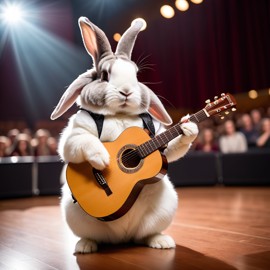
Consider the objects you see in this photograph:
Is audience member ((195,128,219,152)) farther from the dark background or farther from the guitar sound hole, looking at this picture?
the guitar sound hole

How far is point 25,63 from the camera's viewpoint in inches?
389

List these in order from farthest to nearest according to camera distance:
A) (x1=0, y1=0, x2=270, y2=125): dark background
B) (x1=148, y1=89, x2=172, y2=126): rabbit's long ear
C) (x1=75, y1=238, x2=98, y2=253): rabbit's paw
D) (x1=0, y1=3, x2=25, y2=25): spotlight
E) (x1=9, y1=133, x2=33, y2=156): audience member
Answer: (x1=0, y1=3, x2=25, y2=25): spotlight, (x1=0, y1=0, x2=270, y2=125): dark background, (x1=9, y1=133, x2=33, y2=156): audience member, (x1=148, y1=89, x2=172, y2=126): rabbit's long ear, (x1=75, y1=238, x2=98, y2=253): rabbit's paw

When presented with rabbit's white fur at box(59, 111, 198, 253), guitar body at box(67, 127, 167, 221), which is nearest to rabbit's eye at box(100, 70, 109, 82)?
rabbit's white fur at box(59, 111, 198, 253)

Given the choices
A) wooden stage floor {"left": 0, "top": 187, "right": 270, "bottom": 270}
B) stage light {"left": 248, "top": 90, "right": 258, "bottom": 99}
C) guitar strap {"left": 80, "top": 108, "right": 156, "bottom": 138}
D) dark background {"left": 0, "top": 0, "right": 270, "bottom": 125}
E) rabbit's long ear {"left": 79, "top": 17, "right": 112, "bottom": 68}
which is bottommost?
wooden stage floor {"left": 0, "top": 187, "right": 270, "bottom": 270}

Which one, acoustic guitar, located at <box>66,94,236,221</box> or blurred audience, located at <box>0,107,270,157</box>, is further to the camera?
blurred audience, located at <box>0,107,270,157</box>

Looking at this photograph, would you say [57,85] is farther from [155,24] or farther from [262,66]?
[262,66]

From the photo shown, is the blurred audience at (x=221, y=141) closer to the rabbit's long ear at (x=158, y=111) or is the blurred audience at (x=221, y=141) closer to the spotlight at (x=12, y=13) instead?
the spotlight at (x=12, y=13)

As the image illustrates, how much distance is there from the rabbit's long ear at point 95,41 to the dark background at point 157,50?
18.9ft

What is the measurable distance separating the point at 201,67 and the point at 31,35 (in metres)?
4.32

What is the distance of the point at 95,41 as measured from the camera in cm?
217

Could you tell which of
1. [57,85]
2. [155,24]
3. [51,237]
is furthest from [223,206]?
[57,85]

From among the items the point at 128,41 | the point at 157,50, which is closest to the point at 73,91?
the point at 128,41

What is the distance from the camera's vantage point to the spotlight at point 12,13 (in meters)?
9.00

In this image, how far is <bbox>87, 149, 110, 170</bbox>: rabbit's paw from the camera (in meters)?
1.87
